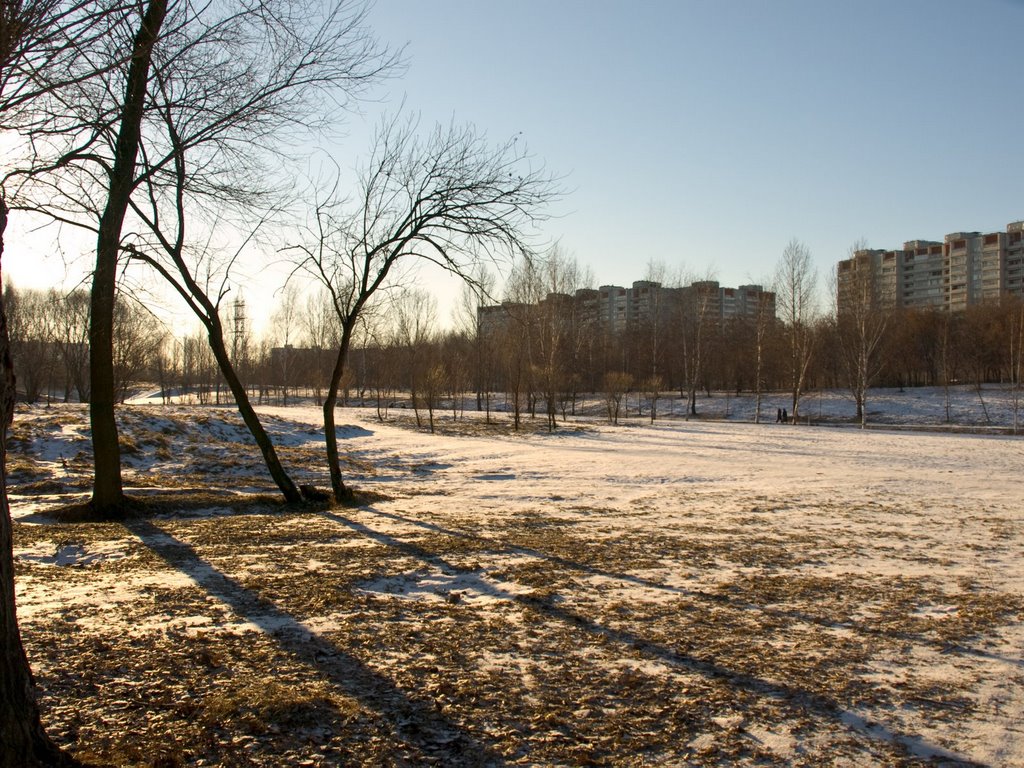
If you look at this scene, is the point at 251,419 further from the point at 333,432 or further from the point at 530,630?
the point at 530,630

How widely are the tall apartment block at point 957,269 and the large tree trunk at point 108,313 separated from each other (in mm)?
80210

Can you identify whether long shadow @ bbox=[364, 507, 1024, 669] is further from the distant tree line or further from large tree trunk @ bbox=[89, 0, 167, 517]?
the distant tree line

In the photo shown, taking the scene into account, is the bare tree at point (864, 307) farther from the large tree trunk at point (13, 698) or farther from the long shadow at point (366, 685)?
the large tree trunk at point (13, 698)

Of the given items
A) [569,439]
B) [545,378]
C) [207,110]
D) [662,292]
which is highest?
[662,292]

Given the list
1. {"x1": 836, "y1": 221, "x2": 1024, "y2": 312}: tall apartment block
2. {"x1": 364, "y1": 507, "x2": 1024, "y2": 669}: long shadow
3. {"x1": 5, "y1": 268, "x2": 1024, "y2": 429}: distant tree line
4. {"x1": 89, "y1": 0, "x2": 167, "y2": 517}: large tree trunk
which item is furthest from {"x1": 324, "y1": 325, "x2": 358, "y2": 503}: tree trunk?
{"x1": 836, "y1": 221, "x2": 1024, "y2": 312}: tall apartment block

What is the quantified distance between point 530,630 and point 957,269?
10970 cm

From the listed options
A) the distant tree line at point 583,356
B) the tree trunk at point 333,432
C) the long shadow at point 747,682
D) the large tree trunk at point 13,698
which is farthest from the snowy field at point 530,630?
the distant tree line at point 583,356

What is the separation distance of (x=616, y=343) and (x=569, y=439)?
49.1 metres

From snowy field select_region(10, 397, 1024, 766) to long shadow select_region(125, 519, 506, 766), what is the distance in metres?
0.02

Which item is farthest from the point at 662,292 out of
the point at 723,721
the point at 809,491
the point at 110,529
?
the point at 723,721

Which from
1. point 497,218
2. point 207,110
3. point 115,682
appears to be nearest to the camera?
point 115,682

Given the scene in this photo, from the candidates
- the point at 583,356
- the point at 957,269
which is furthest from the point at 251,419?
the point at 957,269

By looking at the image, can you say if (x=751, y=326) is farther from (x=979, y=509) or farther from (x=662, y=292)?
(x=979, y=509)

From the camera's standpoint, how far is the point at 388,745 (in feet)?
11.1
